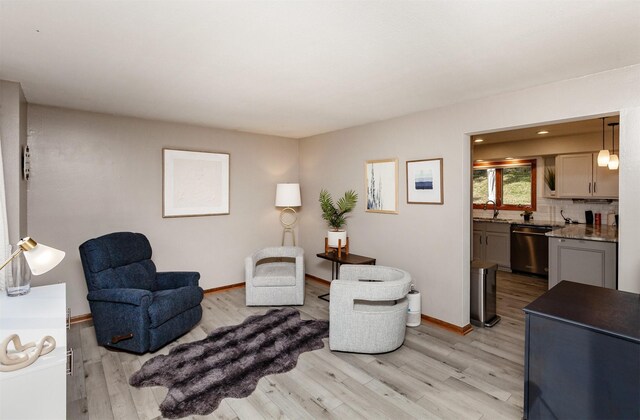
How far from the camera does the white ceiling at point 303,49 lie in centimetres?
168

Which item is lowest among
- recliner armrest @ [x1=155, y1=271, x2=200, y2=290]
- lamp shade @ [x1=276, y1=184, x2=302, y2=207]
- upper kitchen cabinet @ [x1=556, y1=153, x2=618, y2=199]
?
recliner armrest @ [x1=155, y1=271, x2=200, y2=290]

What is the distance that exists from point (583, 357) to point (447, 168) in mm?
2220

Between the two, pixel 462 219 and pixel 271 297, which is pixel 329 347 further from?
pixel 462 219

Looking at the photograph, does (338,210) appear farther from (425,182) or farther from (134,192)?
(134,192)

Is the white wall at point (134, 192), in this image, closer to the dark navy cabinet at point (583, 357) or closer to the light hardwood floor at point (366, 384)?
the light hardwood floor at point (366, 384)

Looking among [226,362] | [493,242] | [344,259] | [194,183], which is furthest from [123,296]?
[493,242]

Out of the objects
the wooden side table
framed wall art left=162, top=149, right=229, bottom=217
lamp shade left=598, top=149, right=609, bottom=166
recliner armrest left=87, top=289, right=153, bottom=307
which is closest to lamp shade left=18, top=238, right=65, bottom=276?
recliner armrest left=87, top=289, right=153, bottom=307

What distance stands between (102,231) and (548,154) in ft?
22.1

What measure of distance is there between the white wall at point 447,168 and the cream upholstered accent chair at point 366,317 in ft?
2.64

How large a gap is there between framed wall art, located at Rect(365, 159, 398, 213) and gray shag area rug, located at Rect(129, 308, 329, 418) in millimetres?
1644

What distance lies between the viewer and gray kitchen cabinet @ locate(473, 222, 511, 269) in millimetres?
5777

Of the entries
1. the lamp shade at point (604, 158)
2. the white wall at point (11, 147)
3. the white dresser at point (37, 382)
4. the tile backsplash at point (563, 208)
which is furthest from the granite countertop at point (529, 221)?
the white wall at point (11, 147)

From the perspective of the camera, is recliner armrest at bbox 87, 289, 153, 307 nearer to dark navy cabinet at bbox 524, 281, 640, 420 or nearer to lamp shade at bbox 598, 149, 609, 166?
dark navy cabinet at bbox 524, 281, 640, 420

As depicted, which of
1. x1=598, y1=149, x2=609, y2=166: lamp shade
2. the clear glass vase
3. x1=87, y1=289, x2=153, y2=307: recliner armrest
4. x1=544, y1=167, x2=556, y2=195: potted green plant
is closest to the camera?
the clear glass vase
